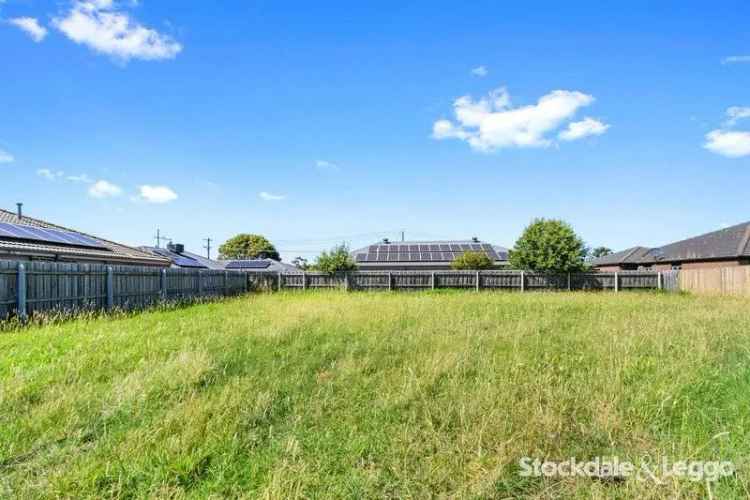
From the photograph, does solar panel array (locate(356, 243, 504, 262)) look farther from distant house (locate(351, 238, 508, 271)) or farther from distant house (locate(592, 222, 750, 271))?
distant house (locate(592, 222, 750, 271))

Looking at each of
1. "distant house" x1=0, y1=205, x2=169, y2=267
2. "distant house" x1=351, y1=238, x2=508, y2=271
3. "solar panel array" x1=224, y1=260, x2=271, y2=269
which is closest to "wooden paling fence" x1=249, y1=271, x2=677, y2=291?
"distant house" x1=0, y1=205, x2=169, y2=267

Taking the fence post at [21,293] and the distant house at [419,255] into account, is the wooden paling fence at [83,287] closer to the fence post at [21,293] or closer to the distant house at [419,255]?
the fence post at [21,293]

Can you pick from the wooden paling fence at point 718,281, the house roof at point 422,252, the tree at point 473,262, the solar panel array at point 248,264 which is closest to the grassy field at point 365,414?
the wooden paling fence at point 718,281

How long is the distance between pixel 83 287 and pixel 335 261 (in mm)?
12822

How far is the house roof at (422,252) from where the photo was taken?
3381cm

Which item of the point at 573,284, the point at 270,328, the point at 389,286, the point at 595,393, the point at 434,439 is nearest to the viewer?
the point at 434,439

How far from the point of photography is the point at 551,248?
19.7 meters

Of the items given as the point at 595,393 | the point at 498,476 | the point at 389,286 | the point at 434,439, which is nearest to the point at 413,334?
the point at 595,393

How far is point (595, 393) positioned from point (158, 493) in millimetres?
3648

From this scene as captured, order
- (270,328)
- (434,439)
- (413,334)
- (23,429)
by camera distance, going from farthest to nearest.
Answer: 1. (270,328)
2. (413,334)
3. (23,429)
4. (434,439)

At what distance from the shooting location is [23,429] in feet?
9.72

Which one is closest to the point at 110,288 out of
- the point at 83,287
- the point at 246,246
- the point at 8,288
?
the point at 83,287

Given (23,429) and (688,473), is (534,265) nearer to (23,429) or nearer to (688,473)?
(688,473)

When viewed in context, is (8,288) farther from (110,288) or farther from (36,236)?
(36,236)
